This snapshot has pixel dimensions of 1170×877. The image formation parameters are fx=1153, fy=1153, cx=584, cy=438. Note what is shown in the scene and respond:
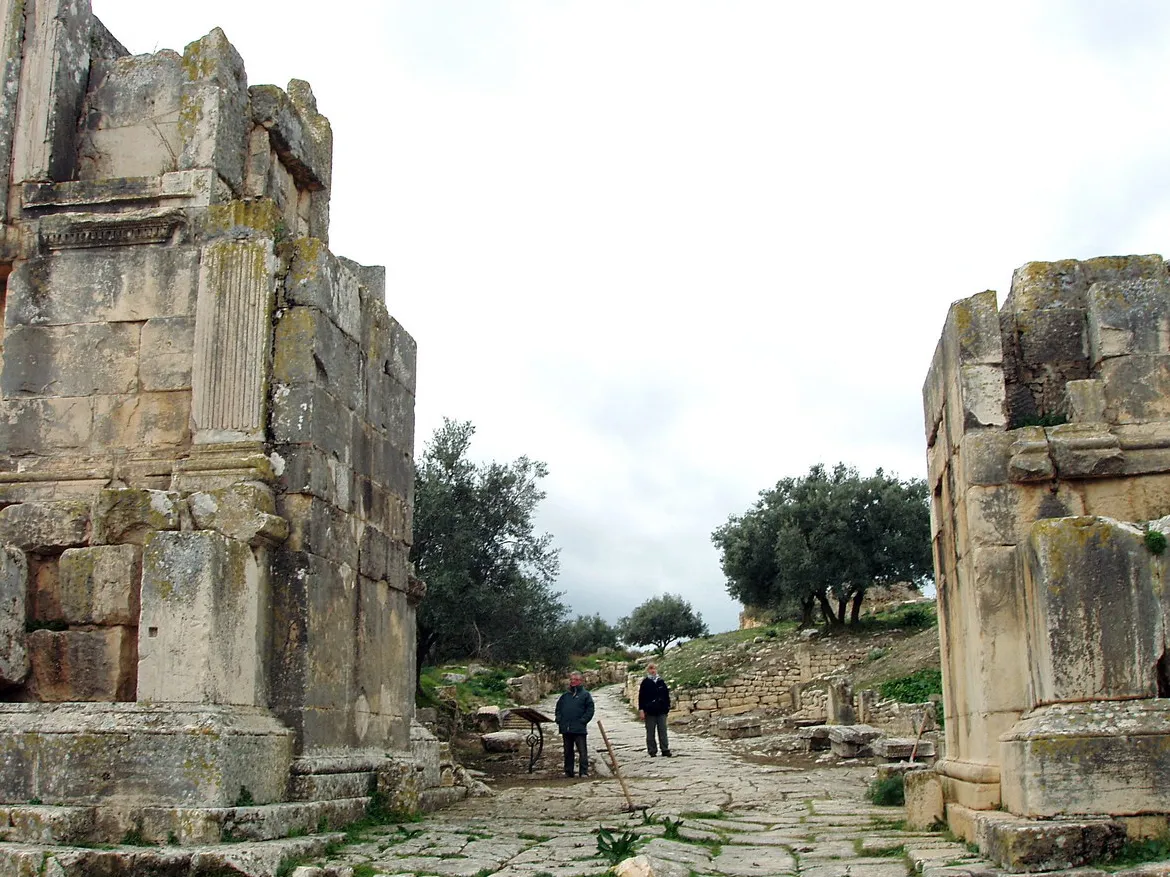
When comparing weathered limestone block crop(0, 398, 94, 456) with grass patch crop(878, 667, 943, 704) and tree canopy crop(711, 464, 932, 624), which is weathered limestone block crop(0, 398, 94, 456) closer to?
grass patch crop(878, 667, 943, 704)

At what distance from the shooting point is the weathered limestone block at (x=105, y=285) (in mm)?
8609

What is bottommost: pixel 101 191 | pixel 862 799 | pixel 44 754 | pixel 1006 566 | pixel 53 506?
pixel 862 799

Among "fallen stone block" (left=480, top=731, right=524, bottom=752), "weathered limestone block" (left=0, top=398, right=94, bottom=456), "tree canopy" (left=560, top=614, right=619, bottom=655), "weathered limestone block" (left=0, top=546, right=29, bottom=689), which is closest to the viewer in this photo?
"weathered limestone block" (left=0, top=546, right=29, bottom=689)

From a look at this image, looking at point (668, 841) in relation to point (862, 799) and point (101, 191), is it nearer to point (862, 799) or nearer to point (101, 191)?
point (862, 799)

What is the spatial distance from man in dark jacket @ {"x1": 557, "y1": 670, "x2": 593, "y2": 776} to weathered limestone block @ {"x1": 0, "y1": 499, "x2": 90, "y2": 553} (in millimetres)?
8422

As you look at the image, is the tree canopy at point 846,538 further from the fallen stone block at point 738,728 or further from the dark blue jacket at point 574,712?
the dark blue jacket at point 574,712

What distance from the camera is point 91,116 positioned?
9.21 m

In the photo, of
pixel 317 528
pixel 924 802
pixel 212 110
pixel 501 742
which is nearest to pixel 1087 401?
pixel 924 802

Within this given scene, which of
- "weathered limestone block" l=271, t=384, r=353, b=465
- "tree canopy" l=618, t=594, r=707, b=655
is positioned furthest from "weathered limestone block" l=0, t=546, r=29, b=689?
"tree canopy" l=618, t=594, r=707, b=655

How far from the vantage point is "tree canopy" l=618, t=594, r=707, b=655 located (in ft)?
213

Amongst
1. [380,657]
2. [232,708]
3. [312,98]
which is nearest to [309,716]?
[232,708]

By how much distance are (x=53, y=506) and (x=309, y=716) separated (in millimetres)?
2338

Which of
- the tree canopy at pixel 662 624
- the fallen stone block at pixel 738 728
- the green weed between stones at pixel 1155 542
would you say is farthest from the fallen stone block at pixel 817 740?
the tree canopy at pixel 662 624

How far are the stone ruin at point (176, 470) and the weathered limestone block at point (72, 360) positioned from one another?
18 mm
